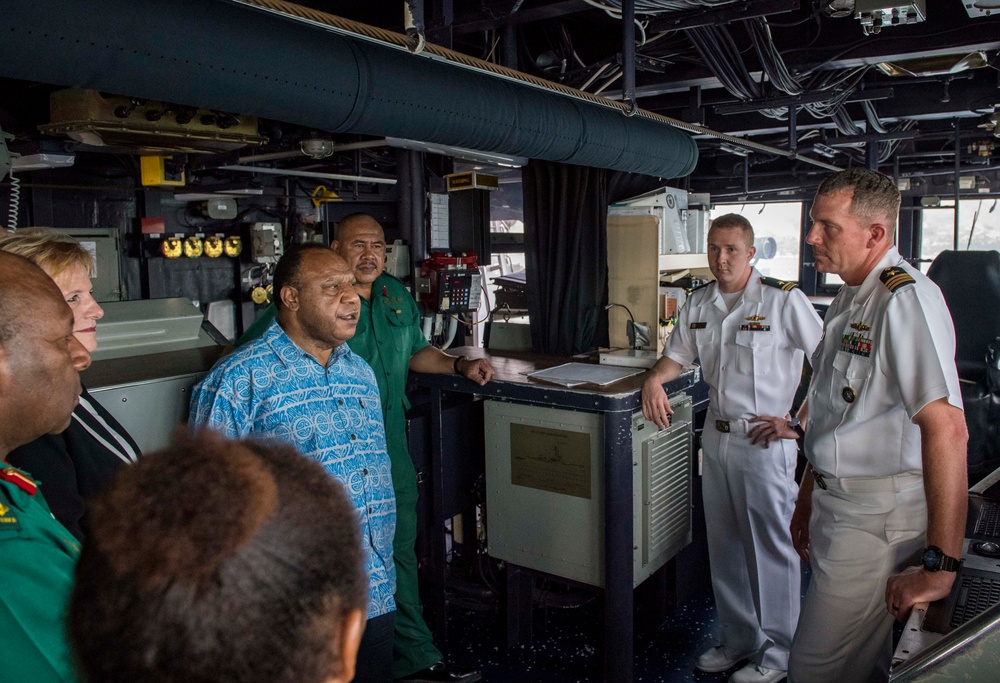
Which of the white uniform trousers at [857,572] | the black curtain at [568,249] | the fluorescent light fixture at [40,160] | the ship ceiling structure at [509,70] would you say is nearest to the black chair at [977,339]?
the ship ceiling structure at [509,70]

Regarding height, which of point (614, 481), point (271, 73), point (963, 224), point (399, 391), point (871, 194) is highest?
point (271, 73)

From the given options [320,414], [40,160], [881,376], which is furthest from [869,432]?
[40,160]

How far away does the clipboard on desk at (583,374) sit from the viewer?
2980 mm

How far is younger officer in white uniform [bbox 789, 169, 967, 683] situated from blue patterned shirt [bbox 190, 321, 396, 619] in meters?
1.20

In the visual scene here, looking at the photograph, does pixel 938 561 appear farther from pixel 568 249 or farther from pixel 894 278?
pixel 568 249

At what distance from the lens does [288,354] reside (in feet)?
6.98

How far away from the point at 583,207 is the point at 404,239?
3.40ft

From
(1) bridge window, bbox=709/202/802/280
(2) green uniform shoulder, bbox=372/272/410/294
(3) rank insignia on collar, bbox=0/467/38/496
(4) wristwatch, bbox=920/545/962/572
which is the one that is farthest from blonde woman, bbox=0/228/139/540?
(1) bridge window, bbox=709/202/802/280

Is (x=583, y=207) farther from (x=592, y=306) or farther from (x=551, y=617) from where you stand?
(x=551, y=617)

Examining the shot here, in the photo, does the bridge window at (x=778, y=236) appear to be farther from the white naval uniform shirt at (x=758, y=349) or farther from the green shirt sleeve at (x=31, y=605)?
the green shirt sleeve at (x=31, y=605)

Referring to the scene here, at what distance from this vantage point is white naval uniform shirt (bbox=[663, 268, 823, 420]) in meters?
2.93

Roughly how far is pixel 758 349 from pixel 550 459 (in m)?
0.91

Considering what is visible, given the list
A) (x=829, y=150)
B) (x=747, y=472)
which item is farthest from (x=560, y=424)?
(x=829, y=150)

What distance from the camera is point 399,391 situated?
2.92 metres
